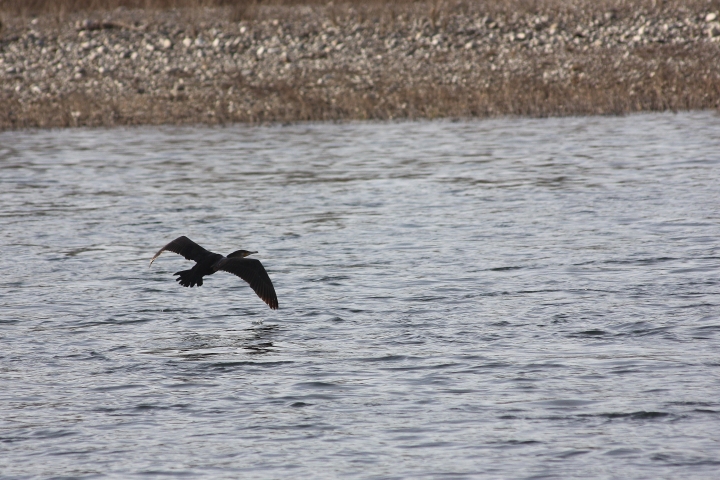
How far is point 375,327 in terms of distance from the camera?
29.6 feet

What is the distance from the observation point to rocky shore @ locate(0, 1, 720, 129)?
25.3m

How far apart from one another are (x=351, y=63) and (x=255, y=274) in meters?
19.8

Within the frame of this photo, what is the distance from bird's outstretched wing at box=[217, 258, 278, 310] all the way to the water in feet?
0.78

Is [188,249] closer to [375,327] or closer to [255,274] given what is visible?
[255,274]

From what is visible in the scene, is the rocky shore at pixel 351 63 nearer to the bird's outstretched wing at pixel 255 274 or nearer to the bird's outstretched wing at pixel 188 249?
the bird's outstretched wing at pixel 188 249

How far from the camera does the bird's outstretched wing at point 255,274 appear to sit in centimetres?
926

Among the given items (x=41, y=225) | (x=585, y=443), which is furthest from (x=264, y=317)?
(x=41, y=225)

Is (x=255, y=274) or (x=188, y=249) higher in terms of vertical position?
(x=188, y=249)

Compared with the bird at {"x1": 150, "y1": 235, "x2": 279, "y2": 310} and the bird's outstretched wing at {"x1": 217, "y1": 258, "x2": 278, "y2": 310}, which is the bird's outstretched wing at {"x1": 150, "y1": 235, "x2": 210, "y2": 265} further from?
the bird's outstretched wing at {"x1": 217, "y1": 258, "x2": 278, "y2": 310}

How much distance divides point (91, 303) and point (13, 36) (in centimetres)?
2465

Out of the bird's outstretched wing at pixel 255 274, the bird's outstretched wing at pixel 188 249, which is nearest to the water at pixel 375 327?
the bird's outstretched wing at pixel 255 274

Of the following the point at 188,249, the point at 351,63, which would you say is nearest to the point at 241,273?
the point at 188,249

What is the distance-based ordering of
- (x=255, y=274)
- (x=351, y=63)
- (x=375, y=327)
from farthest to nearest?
(x=351, y=63) → (x=255, y=274) → (x=375, y=327)

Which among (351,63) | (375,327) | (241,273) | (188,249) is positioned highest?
(351,63)
